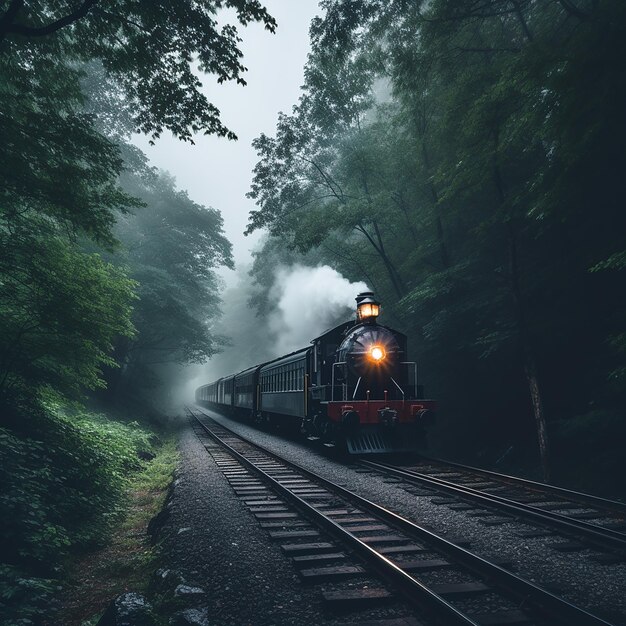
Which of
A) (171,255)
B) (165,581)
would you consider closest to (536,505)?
(165,581)

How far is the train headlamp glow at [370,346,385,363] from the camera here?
1077 cm

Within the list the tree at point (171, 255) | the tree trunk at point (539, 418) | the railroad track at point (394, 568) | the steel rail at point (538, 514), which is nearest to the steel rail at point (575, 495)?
the steel rail at point (538, 514)

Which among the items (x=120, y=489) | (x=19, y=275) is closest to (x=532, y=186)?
(x=19, y=275)

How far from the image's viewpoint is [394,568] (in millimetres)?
3926

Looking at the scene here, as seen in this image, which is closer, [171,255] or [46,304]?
[46,304]

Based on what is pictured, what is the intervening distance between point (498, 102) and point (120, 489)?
455 inches

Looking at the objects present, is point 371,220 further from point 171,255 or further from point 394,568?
point 394,568

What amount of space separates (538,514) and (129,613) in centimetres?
518

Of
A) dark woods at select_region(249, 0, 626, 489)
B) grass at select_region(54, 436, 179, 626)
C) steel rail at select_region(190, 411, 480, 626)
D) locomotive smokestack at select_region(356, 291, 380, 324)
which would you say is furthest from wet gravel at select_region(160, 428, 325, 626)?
dark woods at select_region(249, 0, 626, 489)

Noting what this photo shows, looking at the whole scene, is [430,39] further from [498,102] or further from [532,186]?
[532,186]

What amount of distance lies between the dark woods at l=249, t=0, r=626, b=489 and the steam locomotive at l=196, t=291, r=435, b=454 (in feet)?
8.55

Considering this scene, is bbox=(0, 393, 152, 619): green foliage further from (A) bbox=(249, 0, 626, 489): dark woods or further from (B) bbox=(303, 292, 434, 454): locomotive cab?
(A) bbox=(249, 0, 626, 489): dark woods

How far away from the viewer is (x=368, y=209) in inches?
608

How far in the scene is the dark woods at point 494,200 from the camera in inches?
321
